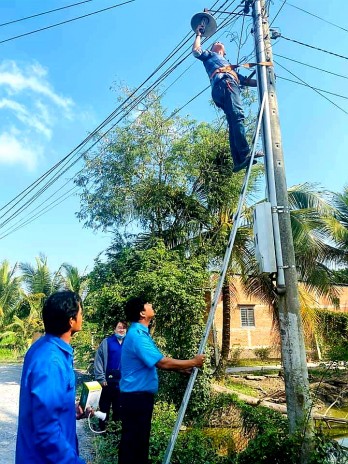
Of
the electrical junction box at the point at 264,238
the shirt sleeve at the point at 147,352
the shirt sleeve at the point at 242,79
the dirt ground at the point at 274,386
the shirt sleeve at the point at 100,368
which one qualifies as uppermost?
the shirt sleeve at the point at 242,79

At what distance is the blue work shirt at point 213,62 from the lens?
16.2ft

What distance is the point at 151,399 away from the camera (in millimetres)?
3111

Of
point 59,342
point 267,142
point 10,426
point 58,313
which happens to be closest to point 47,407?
point 59,342

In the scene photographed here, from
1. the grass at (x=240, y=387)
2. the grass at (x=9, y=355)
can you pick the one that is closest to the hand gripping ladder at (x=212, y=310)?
the grass at (x=240, y=387)

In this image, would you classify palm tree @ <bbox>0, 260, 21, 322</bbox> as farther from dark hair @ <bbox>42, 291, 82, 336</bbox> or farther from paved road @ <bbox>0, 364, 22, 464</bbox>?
dark hair @ <bbox>42, 291, 82, 336</bbox>

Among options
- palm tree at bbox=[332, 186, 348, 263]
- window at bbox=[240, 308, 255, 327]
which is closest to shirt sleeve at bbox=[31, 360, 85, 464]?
palm tree at bbox=[332, 186, 348, 263]

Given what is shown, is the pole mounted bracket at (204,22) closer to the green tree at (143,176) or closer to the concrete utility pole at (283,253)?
the concrete utility pole at (283,253)

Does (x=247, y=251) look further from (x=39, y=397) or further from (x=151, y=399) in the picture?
(x=39, y=397)

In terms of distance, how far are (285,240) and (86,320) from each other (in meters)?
7.22

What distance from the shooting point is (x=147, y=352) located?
3.02 meters

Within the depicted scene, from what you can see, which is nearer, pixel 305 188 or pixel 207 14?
pixel 207 14

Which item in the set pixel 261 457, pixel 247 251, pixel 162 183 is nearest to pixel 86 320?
pixel 162 183

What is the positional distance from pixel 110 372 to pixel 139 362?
288cm

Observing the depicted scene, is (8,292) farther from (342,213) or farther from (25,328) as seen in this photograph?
(342,213)
